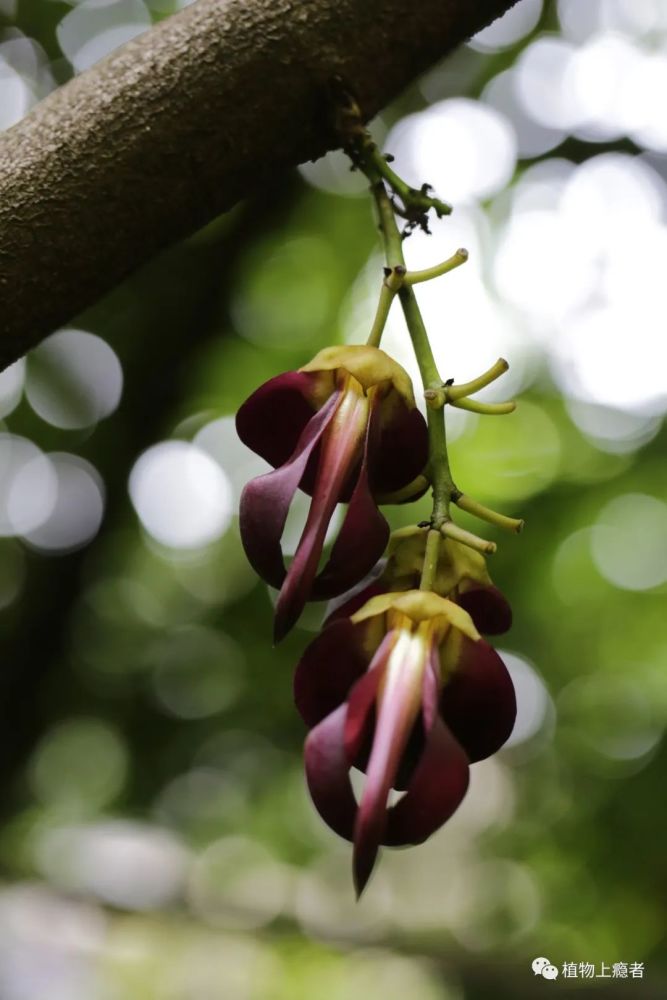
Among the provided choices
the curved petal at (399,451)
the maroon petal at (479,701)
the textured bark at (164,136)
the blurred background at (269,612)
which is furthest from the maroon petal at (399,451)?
the blurred background at (269,612)

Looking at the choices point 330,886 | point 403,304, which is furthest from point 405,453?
point 330,886

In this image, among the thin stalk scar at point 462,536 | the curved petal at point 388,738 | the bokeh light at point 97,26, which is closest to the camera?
the curved petal at point 388,738

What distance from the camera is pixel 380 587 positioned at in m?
0.60

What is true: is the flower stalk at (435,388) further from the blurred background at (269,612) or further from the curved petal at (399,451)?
the blurred background at (269,612)

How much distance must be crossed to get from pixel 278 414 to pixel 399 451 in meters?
0.08

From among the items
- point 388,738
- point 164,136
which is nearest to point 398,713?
point 388,738

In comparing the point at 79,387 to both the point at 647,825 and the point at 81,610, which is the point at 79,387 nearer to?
the point at 81,610

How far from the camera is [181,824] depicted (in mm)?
3725

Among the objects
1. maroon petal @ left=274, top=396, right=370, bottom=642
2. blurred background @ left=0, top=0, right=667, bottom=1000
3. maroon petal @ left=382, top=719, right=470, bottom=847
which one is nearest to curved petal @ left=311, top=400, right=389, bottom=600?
maroon petal @ left=274, top=396, right=370, bottom=642

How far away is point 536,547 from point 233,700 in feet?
3.93

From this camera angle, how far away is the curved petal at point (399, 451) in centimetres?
59

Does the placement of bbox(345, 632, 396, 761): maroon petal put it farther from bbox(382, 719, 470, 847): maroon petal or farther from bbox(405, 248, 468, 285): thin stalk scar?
bbox(405, 248, 468, 285): thin stalk scar

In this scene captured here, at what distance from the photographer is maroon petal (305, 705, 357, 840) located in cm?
49

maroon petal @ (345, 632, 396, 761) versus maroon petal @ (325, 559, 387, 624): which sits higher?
maroon petal @ (325, 559, 387, 624)
